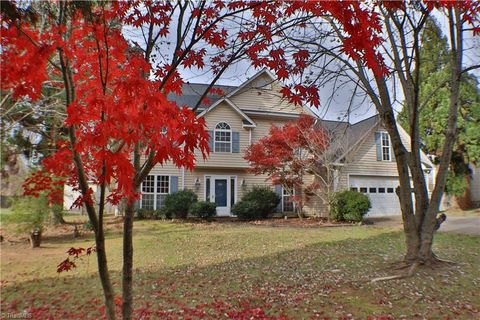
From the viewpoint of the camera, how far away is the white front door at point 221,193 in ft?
62.7

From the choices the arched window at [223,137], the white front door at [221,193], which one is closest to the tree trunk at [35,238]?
the white front door at [221,193]

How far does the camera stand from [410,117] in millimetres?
7352

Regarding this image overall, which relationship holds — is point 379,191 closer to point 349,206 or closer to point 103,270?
point 349,206

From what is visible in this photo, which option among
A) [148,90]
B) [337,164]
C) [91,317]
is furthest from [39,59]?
[337,164]

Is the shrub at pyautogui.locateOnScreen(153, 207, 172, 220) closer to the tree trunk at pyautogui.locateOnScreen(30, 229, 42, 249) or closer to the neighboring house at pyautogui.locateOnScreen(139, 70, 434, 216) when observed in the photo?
the neighboring house at pyautogui.locateOnScreen(139, 70, 434, 216)

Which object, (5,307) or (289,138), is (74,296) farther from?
(289,138)

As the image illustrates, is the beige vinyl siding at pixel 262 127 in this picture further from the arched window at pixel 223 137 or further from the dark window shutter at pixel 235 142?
the arched window at pixel 223 137

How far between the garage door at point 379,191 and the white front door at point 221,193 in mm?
6762

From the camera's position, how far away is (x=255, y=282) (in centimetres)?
623

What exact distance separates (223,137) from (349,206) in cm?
736

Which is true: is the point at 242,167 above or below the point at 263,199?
above

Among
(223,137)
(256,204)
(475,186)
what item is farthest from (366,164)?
(475,186)

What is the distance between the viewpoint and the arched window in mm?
18906

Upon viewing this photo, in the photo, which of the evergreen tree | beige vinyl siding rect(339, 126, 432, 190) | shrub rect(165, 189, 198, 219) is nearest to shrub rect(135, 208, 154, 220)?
shrub rect(165, 189, 198, 219)
